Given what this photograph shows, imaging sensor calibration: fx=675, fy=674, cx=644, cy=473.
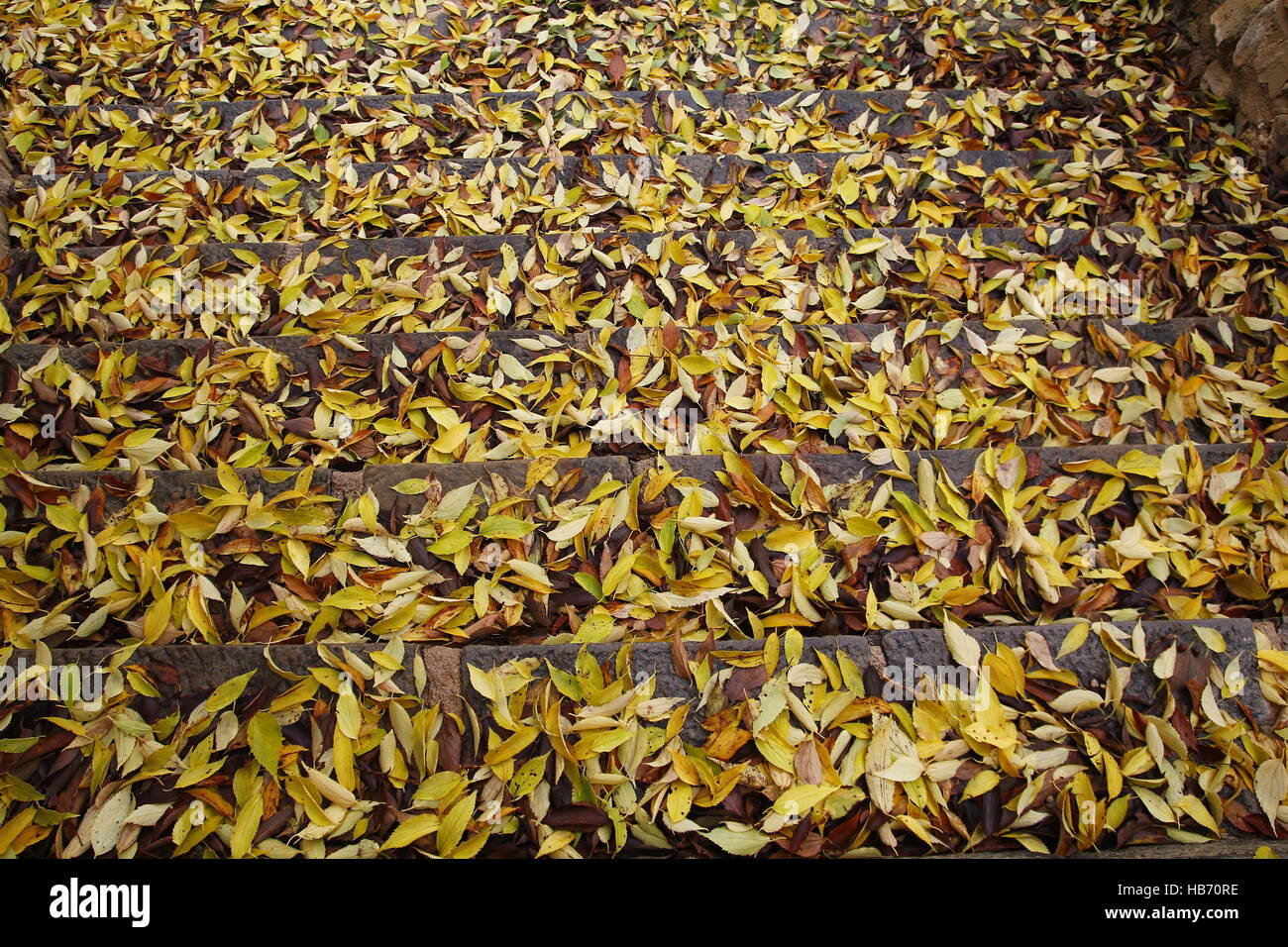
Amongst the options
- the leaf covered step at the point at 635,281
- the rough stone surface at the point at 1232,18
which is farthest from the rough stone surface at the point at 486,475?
the rough stone surface at the point at 1232,18

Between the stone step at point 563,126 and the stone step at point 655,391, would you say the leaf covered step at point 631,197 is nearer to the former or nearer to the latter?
the stone step at point 563,126

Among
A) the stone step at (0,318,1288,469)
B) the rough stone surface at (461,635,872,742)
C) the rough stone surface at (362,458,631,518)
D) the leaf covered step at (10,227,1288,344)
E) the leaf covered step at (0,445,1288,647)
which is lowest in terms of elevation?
the rough stone surface at (461,635,872,742)

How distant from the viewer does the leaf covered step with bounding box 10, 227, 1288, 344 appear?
1597 mm

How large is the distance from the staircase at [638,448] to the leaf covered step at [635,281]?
1 cm

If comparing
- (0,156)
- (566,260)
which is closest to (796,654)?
(566,260)

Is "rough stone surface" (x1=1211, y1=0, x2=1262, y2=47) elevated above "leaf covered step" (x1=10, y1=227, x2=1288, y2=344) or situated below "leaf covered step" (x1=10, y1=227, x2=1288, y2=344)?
above

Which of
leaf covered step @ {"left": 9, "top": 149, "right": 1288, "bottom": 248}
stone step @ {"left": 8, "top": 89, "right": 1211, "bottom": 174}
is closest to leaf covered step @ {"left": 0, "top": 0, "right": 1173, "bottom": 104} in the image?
stone step @ {"left": 8, "top": 89, "right": 1211, "bottom": 174}

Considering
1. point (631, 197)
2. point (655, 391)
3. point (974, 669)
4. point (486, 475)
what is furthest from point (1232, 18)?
point (486, 475)

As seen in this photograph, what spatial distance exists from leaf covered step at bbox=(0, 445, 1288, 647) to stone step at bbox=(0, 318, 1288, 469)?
0.10m

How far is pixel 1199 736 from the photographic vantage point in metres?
1.02

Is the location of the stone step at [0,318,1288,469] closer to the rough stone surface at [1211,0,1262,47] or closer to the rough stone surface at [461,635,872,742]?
the rough stone surface at [461,635,872,742]

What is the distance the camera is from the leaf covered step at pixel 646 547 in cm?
114

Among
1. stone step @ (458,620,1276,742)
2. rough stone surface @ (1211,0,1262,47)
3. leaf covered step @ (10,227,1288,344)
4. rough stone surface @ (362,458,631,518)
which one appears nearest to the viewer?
stone step @ (458,620,1276,742)

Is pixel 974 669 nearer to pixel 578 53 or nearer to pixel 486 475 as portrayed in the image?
pixel 486 475
